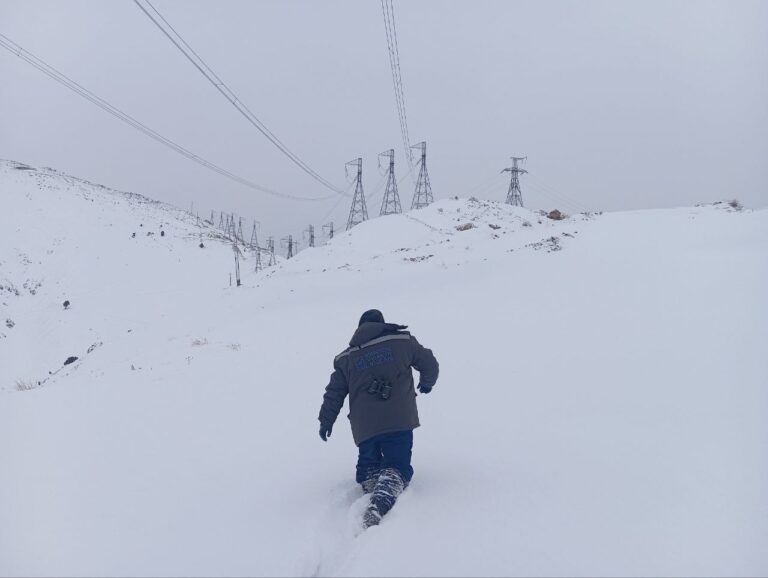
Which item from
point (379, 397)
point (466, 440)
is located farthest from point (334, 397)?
point (466, 440)

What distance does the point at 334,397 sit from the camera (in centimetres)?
458

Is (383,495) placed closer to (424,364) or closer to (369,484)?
(369,484)

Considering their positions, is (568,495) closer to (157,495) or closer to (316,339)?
(157,495)

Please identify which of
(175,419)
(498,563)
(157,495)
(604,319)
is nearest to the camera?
(498,563)

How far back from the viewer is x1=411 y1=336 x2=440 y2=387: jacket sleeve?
15.0 ft

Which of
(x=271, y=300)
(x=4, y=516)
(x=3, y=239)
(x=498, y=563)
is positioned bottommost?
(x=498, y=563)

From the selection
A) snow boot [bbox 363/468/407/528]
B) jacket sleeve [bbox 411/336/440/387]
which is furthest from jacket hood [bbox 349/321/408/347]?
snow boot [bbox 363/468/407/528]

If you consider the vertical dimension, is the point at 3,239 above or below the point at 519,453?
above

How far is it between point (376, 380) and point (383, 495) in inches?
36.2

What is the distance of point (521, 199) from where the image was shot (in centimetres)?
4709

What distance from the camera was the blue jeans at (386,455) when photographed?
439 cm

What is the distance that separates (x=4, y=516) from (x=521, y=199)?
46836 mm

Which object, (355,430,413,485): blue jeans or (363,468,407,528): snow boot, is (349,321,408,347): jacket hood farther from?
(363,468,407,528): snow boot

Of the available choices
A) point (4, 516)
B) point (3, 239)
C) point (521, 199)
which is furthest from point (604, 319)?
point (3, 239)
